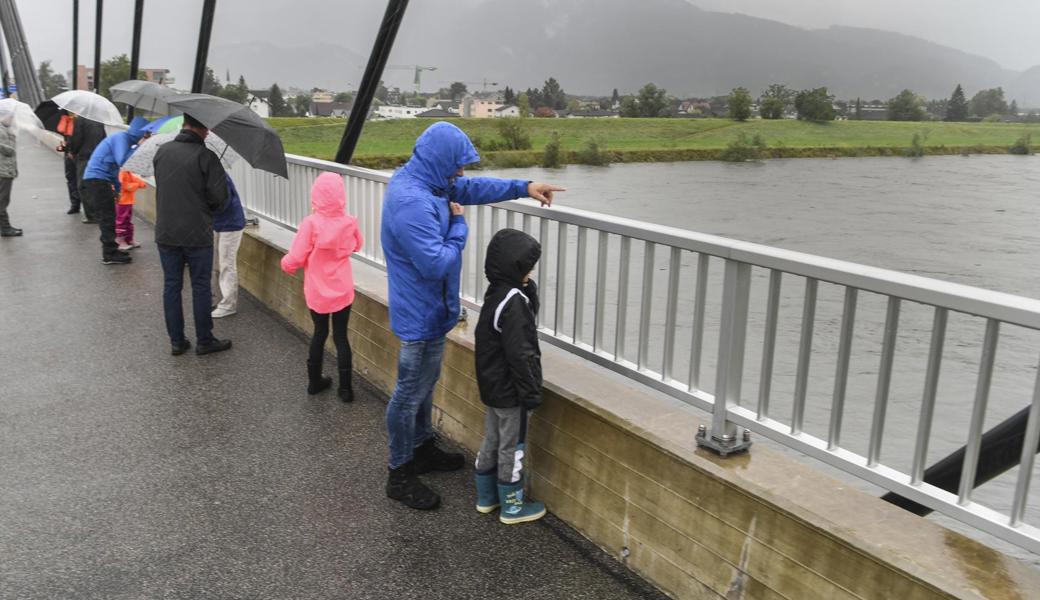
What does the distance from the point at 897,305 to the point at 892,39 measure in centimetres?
263

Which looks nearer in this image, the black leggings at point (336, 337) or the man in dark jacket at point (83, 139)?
the black leggings at point (336, 337)

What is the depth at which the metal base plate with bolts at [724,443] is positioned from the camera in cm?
295

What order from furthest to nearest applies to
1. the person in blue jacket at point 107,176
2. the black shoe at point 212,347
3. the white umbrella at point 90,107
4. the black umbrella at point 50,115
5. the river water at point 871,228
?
the black umbrella at point 50,115
the white umbrella at point 90,107
the person in blue jacket at point 107,176
the river water at point 871,228
the black shoe at point 212,347

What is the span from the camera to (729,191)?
46.0 ft

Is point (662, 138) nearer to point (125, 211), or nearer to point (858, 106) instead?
point (858, 106)

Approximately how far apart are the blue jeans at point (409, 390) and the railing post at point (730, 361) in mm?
1296

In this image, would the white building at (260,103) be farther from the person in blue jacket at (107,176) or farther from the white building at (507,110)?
the person in blue jacket at (107,176)

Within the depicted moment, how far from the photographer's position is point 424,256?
342 cm

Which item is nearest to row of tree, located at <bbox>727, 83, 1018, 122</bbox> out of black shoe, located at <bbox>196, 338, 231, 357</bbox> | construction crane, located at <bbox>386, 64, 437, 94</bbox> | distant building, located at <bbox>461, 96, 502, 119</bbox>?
distant building, located at <bbox>461, 96, 502, 119</bbox>

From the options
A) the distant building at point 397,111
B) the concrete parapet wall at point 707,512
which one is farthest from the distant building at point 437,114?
the concrete parapet wall at point 707,512

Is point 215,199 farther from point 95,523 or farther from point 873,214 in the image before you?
point 873,214

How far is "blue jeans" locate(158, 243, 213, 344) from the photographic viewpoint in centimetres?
602

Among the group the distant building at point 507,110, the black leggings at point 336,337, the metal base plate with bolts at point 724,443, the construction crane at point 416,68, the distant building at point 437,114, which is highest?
the construction crane at point 416,68

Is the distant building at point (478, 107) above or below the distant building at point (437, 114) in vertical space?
above
